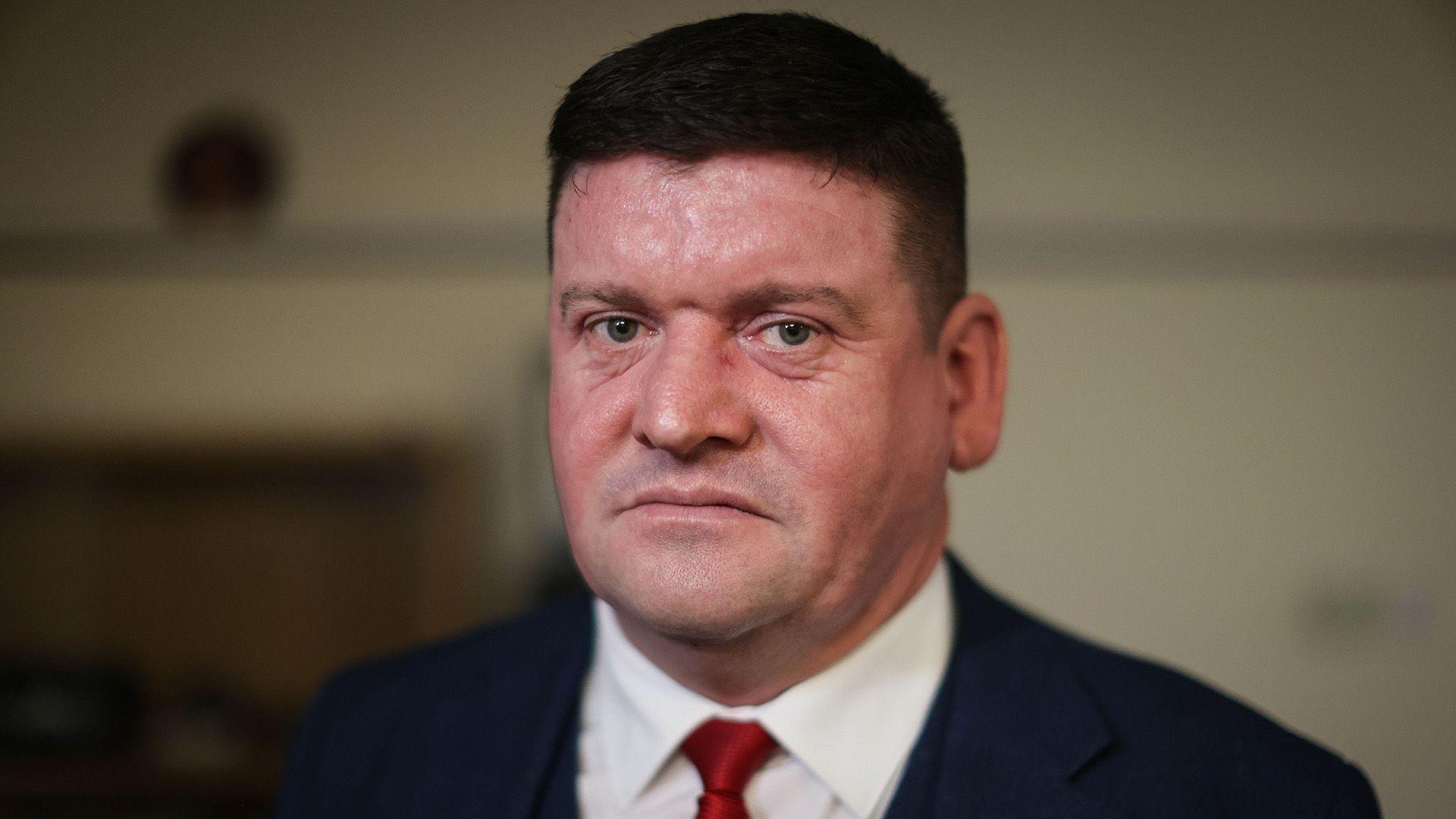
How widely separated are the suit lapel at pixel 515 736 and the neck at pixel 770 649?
0.52 feet

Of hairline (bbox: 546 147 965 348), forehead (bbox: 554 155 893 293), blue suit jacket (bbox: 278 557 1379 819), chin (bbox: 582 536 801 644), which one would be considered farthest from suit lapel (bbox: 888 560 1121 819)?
forehead (bbox: 554 155 893 293)

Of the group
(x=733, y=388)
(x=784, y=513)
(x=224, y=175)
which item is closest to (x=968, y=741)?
(x=784, y=513)

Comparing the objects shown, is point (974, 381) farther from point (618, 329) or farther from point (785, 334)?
point (618, 329)

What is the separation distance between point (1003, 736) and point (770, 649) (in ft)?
0.90

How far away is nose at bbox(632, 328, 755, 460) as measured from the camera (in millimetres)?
1061

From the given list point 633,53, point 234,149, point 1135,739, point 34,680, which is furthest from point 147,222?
point 1135,739

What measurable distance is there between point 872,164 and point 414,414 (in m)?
2.40

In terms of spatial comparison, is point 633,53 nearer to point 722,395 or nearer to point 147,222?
point 722,395

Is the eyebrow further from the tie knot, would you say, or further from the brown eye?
the tie knot

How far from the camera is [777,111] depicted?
1.08 m

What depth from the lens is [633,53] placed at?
3.78 ft

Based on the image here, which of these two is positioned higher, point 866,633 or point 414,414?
point 866,633

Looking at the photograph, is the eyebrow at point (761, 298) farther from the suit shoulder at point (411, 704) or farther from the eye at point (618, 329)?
the suit shoulder at point (411, 704)

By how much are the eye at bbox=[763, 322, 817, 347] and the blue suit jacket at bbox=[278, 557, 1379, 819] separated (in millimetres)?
428
